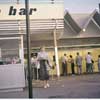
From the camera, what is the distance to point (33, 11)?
21703mm

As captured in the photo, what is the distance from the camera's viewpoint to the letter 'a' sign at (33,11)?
21484mm

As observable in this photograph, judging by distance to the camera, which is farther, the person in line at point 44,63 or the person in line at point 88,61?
the person in line at point 88,61

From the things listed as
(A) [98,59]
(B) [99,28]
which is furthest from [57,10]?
(B) [99,28]

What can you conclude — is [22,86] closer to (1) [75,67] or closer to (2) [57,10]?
(2) [57,10]

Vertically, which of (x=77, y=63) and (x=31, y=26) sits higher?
(x=31, y=26)

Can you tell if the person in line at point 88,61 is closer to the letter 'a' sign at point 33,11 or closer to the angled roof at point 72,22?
the angled roof at point 72,22

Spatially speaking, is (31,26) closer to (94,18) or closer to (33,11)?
(33,11)

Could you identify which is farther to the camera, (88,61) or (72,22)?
(72,22)

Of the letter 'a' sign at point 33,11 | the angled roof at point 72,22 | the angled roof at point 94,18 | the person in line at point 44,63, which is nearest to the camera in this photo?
the person in line at point 44,63

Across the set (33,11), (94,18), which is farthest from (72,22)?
(33,11)

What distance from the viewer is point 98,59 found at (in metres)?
30.1

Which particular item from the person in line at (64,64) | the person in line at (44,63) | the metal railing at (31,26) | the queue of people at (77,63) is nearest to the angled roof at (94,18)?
the queue of people at (77,63)

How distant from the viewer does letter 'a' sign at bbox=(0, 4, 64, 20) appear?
2148cm

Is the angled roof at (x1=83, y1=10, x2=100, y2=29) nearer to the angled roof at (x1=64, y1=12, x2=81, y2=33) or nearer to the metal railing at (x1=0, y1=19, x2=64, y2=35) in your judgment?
the angled roof at (x1=64, y1=12, x2=81, y2=33)
